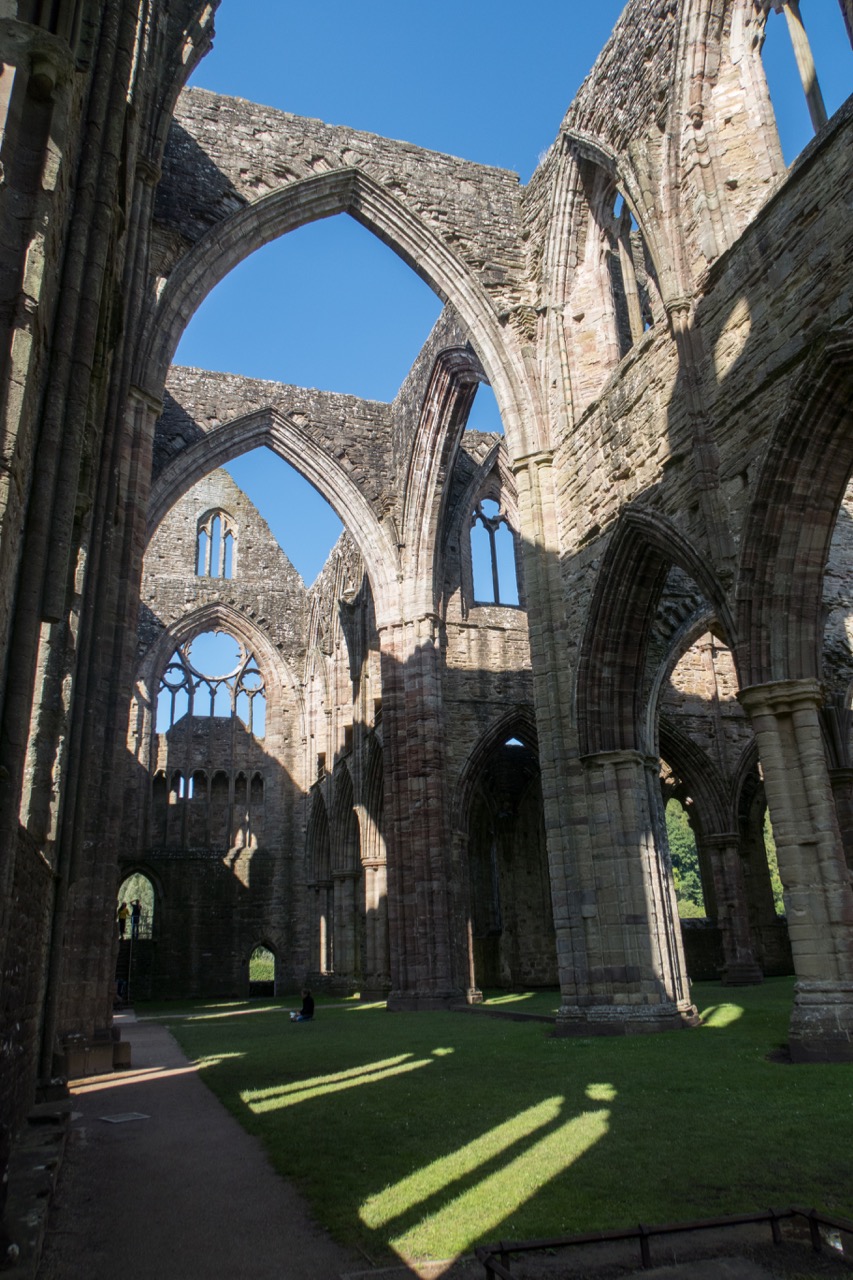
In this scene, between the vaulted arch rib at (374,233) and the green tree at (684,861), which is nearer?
the vaulted arch rib at (374,233)

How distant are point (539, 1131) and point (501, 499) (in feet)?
60.6

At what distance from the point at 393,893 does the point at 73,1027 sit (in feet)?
29.6

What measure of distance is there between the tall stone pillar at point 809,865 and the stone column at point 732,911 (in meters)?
12.1

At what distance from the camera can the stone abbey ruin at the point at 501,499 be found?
4.68m

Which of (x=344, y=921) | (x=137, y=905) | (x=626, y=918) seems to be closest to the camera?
(x=626, y=918)

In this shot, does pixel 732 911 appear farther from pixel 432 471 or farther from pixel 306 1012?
pixel 432 471

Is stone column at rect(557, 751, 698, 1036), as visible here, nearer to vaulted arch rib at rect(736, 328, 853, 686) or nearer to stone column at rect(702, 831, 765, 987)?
vaulted arch rib at rect(736, 328, 853, 686)

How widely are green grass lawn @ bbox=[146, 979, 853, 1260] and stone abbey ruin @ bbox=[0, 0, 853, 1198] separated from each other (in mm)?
1283

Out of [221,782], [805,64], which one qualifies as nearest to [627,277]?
[805,64]

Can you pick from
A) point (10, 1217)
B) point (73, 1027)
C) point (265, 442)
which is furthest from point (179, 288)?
point (10, 1217)

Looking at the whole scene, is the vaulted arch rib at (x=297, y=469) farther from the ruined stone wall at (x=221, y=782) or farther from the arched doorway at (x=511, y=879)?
the ruined stone wall at (x=221, y=782)

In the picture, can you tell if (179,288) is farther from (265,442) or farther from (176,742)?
(176,742)

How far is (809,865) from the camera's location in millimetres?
7766

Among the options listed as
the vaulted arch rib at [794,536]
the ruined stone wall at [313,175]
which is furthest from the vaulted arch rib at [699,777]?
the vaulted arch rib at [794,536]
